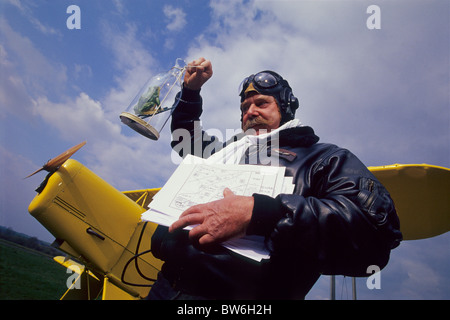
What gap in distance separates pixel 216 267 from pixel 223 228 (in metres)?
0.26

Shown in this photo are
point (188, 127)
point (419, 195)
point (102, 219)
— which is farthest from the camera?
point (419, 195)

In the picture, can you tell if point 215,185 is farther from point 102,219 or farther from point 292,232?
point 102,219

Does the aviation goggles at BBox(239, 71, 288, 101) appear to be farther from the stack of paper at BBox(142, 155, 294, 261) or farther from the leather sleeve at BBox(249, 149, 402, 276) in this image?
the leather sleeve at BBox(249, 149, 402, 276)

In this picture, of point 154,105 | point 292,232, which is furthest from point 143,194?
point 292,232

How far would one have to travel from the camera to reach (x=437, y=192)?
3.15 metres

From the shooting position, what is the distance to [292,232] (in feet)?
2.15

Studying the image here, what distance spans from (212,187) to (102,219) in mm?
1910

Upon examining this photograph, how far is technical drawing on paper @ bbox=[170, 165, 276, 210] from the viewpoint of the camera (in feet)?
2.82

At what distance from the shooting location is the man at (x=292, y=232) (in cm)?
66

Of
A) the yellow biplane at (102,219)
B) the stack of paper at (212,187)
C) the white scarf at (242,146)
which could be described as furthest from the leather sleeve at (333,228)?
the yellow biplane at (102,219)
